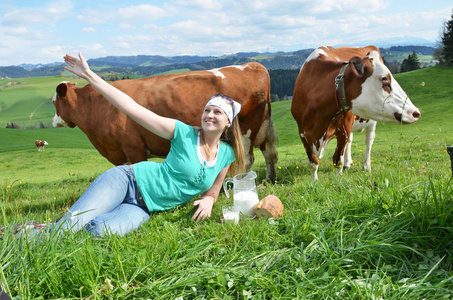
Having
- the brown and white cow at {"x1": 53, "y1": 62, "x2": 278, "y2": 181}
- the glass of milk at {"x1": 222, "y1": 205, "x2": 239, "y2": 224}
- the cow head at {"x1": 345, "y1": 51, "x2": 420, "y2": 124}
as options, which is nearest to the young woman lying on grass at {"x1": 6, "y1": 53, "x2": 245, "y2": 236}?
the glass of milk at {"x1": 222, "y1": 205, "x2": 239, "y2": 224}

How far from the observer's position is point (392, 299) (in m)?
1.94

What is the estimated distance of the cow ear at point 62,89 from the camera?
6131mm

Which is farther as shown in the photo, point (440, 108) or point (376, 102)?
point (440, 108)

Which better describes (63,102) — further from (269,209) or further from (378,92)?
(378,92)

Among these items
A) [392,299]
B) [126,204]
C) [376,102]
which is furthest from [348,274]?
[376,102]

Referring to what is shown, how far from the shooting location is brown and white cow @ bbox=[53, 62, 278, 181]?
19.1 feet

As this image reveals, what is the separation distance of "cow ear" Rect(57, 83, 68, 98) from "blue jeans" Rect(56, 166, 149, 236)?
3.14m

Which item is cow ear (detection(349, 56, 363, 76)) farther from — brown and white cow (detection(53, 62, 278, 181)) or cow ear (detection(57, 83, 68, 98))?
→ cow ear (detection(57, 83, 68, 98))

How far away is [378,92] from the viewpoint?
5273 millimetres

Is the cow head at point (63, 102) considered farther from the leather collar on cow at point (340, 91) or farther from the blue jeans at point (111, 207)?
the leather collar on cow at point (340, 91)

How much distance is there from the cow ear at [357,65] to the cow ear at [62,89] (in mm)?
5272

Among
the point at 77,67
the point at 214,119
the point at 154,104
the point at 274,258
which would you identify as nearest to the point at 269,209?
the point at 274,258

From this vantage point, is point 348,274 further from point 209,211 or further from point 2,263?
point 2,263

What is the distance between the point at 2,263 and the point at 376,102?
5345 mm
